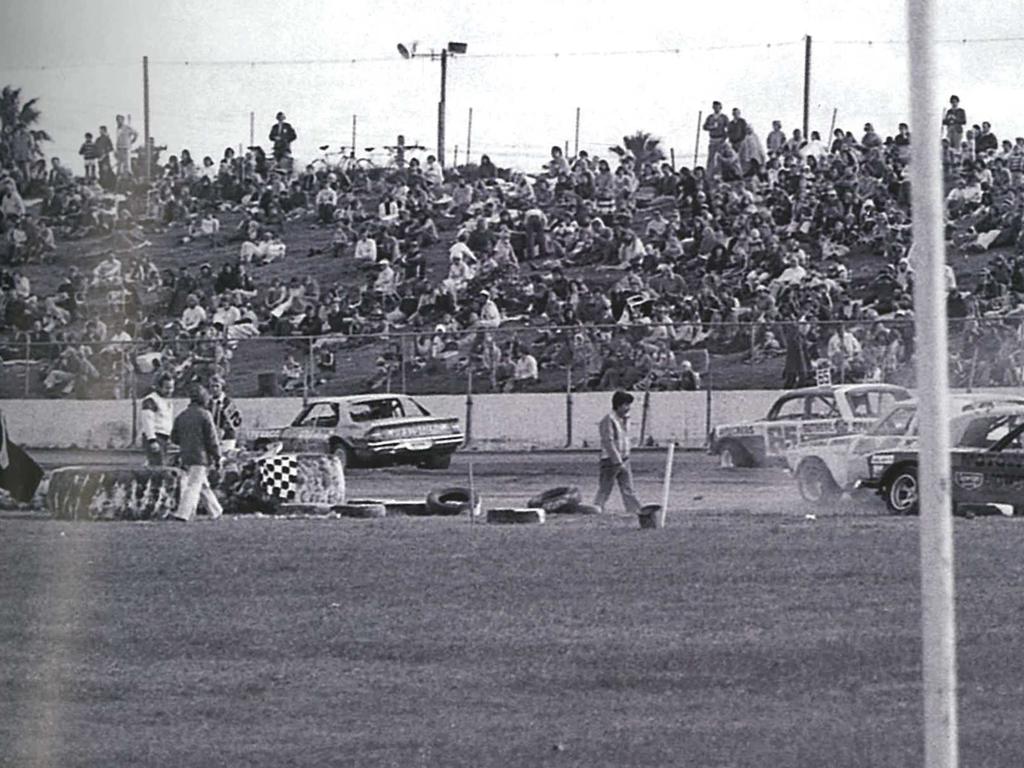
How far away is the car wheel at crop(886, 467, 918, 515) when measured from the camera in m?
19.4

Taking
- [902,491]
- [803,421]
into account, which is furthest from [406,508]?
[803,421]

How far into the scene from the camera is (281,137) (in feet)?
135

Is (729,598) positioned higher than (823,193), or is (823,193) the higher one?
(823,193)

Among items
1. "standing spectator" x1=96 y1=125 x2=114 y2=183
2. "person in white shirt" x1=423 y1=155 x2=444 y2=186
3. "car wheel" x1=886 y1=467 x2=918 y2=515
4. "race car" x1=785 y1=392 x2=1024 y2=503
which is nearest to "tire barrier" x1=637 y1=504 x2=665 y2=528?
"car wheel" x1=886 y1=467 x2=918 y2=515

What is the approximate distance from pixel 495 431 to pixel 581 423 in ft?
4.61

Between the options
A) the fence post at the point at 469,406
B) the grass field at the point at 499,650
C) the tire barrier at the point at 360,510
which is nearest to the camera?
the grass field at the point at 499,650

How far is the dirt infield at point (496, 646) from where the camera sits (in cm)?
827

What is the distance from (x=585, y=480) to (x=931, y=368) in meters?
21.8

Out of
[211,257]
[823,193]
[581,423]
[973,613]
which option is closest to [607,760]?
[973,613]

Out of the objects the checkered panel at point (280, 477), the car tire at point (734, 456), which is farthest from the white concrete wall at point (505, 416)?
the checkered panel at point (280, 477)

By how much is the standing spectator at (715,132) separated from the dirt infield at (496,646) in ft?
65.6

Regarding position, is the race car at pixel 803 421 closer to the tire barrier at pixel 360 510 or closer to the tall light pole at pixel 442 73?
the tire barrier at pixel 360 510

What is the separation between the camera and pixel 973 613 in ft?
37.1

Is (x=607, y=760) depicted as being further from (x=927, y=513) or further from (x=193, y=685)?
(x=927, y=513)
